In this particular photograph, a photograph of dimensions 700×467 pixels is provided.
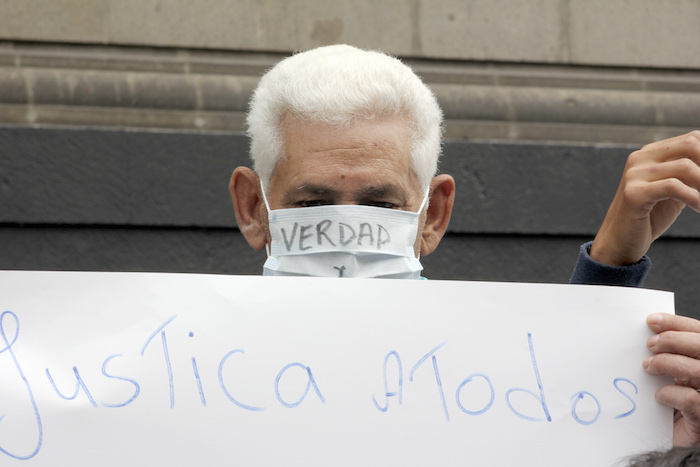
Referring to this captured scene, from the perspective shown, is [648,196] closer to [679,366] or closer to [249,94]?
[679,366]

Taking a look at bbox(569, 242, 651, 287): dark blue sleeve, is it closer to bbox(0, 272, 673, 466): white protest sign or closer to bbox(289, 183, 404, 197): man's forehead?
bbox(0, 272, 673, 466): white protest sign

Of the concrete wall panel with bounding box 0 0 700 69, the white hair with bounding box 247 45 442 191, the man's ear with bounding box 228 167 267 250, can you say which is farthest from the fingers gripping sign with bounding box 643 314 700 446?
the concrete wall panel with bounding box 0 0 700 69

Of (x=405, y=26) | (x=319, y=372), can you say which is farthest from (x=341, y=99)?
(x=405, y=26)

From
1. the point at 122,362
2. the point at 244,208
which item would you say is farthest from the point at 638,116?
the point at 122,362

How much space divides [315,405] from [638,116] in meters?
3.37

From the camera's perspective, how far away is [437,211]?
251 centimetres

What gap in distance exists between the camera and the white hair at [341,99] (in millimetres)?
2268

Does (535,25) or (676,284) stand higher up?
(535,25)

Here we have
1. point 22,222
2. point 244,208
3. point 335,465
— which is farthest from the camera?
point 22,222

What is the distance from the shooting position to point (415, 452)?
1.88 m

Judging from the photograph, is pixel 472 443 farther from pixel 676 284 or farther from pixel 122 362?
pixel 676 284

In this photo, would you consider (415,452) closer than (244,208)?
Yes

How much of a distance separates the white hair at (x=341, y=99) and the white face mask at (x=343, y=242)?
0.19 meters

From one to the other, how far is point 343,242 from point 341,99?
408 millimetres
